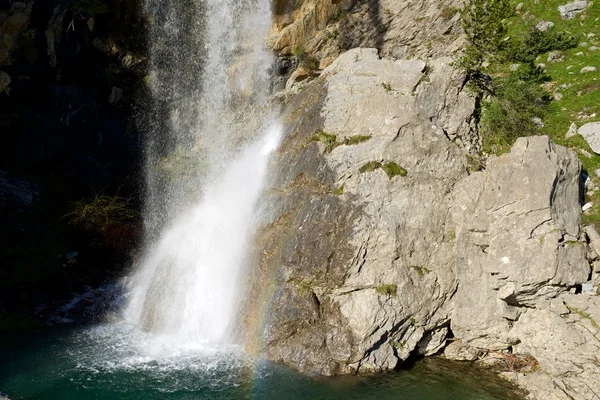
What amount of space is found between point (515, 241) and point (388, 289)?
16.3ft

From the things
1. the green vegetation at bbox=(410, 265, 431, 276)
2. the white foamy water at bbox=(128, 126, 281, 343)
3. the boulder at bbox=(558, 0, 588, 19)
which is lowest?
the green vegetation at bbox=(410, 265, 431, 276)

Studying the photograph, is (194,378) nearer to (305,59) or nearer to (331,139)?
(331,139)

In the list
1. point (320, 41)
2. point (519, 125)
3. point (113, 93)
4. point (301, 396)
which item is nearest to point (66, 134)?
point (113, 93)

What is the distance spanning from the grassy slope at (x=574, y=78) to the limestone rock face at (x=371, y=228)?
584 centimetres

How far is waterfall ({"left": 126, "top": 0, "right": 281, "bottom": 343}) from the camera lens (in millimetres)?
21422

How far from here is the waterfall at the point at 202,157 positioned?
21422mm

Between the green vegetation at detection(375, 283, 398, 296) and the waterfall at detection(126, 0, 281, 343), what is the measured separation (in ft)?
23.1

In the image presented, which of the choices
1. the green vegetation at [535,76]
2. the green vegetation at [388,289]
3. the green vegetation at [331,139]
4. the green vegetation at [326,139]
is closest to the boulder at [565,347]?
the green vegetation at [535,76]

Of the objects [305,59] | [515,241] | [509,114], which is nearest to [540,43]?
[509,114]

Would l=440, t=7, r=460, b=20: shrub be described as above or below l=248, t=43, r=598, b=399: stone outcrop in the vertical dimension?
above

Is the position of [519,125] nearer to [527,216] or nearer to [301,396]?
[527,216]

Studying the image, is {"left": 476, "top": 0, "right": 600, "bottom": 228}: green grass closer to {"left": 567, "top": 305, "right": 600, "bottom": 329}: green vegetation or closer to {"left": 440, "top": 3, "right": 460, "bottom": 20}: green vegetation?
{"left": 567, "top": 305, "right": 600, "bottom": 329}: green vegetation

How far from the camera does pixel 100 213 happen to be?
31.0m

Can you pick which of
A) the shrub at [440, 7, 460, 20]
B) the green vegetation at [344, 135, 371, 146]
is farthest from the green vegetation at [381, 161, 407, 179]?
the shrub at [440, 7, 460, 20]
